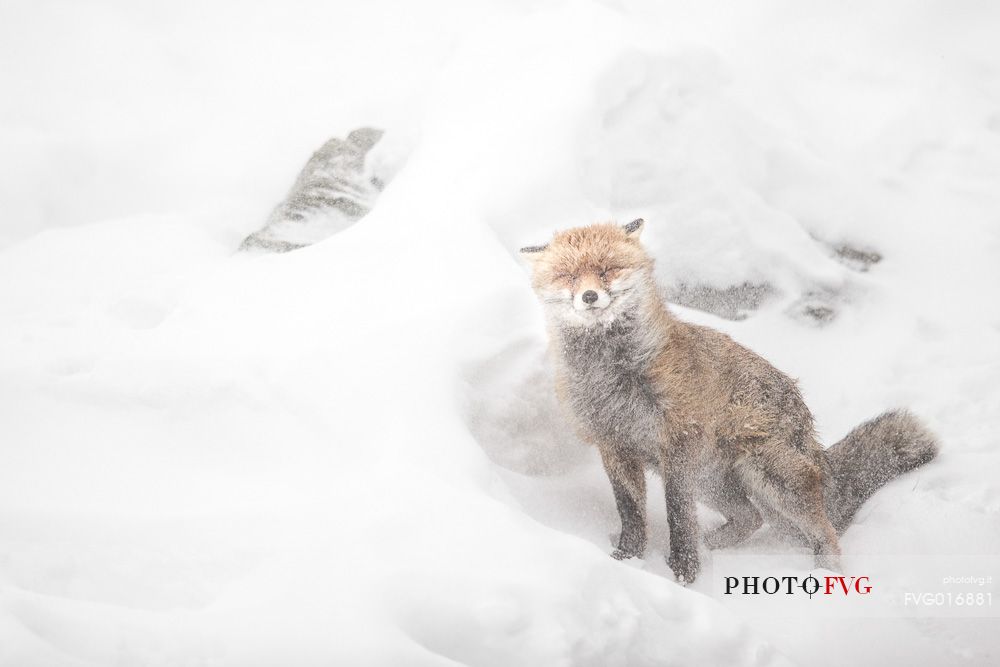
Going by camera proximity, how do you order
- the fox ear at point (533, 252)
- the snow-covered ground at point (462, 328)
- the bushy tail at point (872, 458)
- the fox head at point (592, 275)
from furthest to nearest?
1. the bushy tail at point (872, 458)
2. the fox ear at point (533, 252)
3. the fox head at point (592, 275)
4. the snow-covered ground at point (462, 328)

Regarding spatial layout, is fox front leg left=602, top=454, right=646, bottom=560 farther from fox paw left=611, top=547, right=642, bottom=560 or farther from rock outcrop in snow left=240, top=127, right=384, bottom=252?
rock outcrop in snow left=240, top=127, right=384, bottom=252

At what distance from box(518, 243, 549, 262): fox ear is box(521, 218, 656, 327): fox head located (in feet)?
0.05

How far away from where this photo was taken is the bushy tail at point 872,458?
3.74 meters

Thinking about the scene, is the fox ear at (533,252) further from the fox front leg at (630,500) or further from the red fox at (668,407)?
the fox front leg at (630,500)

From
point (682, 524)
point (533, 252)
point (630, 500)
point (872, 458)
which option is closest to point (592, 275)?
point (533, 252)

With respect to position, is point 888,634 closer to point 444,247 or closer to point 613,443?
A: point 613,443

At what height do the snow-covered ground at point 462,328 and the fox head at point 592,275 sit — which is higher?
the fox head at point 592,275

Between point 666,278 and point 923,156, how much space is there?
353 cm

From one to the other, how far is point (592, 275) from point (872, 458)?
2012 millimetres

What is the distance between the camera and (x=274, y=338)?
378 cm

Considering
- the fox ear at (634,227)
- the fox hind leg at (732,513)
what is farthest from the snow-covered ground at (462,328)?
the fox ear at (634,227)

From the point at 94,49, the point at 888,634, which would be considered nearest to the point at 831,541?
the point at 888,634

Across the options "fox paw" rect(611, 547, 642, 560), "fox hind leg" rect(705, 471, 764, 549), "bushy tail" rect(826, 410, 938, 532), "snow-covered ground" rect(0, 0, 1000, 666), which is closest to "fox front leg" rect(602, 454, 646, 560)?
"fox paw" rect(611, 547, 642, 560)

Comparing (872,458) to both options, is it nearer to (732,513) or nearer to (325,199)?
(732,513)
